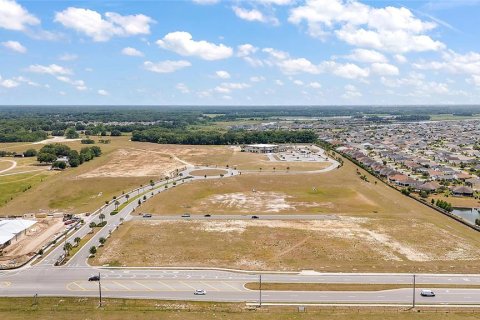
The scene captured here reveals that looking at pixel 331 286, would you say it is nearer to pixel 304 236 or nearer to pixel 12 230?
pixel 304 236

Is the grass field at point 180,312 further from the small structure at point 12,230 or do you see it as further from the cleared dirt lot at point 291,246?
the small structure at point 12,230

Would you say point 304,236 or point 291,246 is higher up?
point 304,236

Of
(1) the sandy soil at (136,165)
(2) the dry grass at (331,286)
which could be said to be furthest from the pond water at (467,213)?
(1) the sandy soil at (136,165)

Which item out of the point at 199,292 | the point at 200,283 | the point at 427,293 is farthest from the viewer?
the point at 200,283

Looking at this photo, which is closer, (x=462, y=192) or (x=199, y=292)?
(x=199, y=292)

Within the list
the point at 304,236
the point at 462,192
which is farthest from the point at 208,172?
the point at 462,192

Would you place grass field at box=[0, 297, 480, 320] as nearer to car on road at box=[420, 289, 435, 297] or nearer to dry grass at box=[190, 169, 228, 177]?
car on road at box=[420, 289, 435, 297]

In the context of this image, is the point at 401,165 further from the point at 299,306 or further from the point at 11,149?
the point at 11,149
